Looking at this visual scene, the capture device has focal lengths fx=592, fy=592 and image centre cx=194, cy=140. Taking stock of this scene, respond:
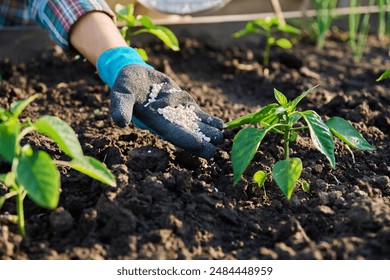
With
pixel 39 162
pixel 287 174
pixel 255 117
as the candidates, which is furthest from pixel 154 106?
pixel 39 162

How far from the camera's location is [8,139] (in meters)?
1.32

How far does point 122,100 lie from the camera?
1770 mm

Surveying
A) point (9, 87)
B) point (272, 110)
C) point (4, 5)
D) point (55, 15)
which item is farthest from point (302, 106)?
point (4, 5)

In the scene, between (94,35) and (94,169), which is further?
(94,35)

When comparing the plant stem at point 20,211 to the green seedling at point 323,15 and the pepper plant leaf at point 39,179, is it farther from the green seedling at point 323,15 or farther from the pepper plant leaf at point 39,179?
the green seedling at point 323,15

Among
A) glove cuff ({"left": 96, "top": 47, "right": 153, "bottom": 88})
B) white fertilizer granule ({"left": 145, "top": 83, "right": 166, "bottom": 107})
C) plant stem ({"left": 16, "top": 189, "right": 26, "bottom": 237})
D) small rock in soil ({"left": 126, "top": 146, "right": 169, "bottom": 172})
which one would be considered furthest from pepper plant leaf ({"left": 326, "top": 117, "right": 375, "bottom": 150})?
plant stem ({"left": 16, "top": 189, "right": 26, "bottom": 237})

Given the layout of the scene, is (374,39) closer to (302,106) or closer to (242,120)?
(302,106)

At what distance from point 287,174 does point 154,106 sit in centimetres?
57

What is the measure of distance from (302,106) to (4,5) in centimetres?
148

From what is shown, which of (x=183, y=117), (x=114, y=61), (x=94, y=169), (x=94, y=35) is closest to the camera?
(x=94, y=169)

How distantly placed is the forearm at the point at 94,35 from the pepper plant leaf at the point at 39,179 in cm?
90

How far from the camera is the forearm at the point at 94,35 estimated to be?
83.4 inches

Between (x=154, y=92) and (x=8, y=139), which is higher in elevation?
(x=8, y=139)

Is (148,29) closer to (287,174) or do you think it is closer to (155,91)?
(155,91)
